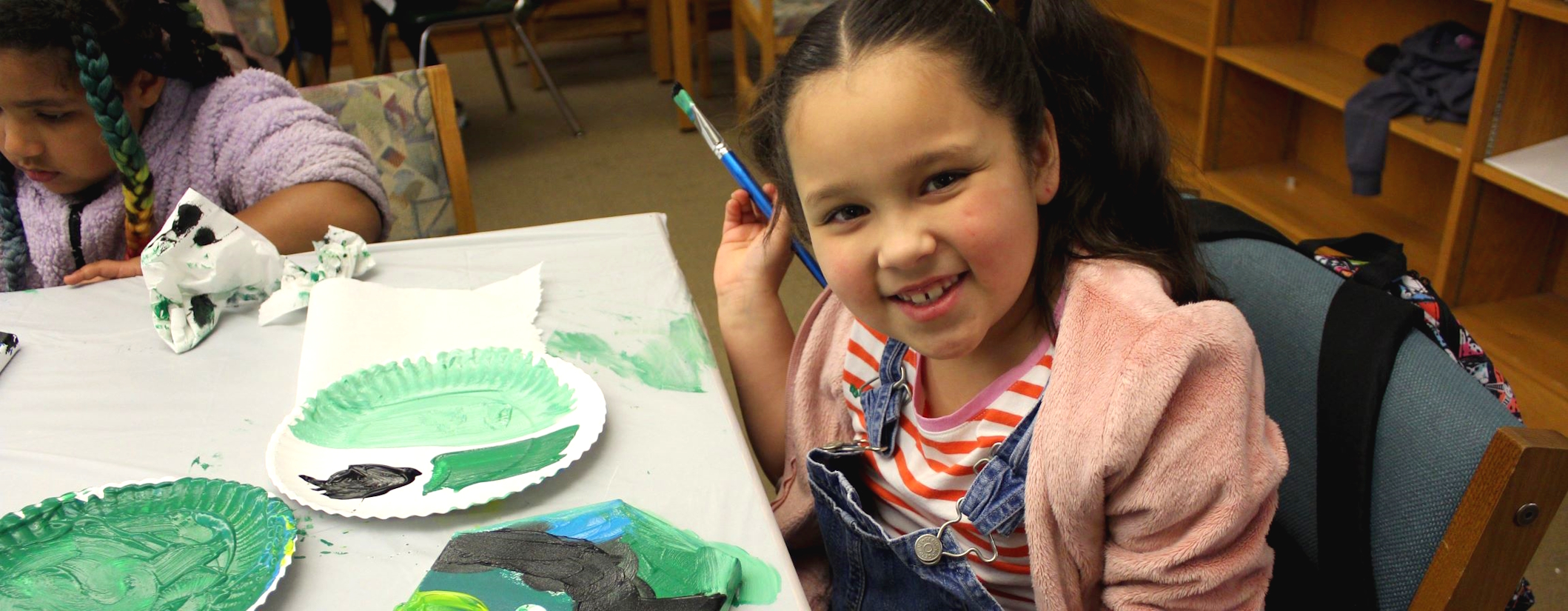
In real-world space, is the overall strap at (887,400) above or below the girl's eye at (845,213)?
below

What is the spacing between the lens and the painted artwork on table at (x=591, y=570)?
67 cm

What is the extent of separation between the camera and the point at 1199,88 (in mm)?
3119

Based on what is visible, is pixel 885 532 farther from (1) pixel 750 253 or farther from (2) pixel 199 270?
(2) pixel 199 270

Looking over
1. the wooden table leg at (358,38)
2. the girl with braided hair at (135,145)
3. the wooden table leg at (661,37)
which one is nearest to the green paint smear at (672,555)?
the girl with braided hair at (135,145)

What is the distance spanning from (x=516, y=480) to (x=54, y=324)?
23.6 inches

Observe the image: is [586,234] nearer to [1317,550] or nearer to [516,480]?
[516,480]

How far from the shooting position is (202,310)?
1.05 m

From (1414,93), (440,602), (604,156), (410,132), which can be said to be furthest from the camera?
(604,156)

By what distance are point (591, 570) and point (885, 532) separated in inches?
10.4

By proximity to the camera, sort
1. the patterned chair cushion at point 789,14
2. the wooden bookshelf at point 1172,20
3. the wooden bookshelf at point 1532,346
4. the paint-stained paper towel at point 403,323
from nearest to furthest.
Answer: the paint-stained paper towel at point 403,323 < the wooden bookshelf at point 1532,346 < the wooden bookshelf at point 1172,20 < the patterned chair cushion at point 789,14

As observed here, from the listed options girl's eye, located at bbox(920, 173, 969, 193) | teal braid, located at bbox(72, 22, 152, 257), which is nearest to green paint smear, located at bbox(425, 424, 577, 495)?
girl's eye, located at bbox(920, 173, 969, 193)

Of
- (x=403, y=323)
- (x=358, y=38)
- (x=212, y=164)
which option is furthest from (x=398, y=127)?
(x=358, y=38)

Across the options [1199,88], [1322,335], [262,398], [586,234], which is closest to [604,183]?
[1199,88]

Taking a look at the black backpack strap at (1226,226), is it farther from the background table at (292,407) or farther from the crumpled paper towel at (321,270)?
the crumpled paper towel at (321,270)
